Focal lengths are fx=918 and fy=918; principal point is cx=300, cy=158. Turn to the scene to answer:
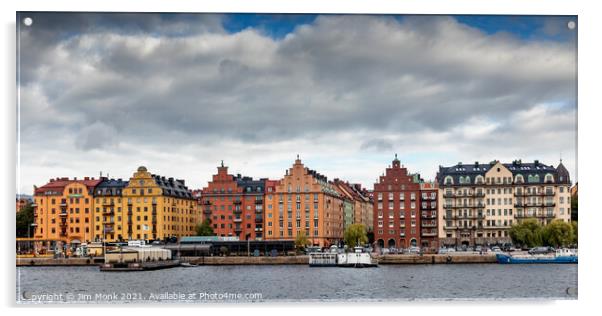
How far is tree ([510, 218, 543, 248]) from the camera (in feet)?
149

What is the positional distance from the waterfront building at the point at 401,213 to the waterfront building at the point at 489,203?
3.97ft

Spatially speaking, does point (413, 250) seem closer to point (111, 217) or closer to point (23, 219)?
point (111, 217)

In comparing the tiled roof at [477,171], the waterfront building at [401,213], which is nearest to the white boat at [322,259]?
the waterfront building at [401,213]

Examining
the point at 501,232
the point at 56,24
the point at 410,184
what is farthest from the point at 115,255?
the point at 56,24

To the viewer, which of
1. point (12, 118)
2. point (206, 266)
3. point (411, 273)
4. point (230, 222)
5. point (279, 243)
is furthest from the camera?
point (230, 222)

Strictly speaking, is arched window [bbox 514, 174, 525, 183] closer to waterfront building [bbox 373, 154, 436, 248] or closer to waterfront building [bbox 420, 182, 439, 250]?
waterfront building [bbox 373, 154, 436, 248]

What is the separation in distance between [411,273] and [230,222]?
20.4 m

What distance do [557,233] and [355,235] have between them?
1179 centimetres

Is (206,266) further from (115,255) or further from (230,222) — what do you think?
(230,222)

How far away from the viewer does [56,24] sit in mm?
18578

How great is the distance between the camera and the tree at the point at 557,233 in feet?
134

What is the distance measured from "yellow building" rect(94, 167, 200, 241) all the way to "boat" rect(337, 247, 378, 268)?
998cm

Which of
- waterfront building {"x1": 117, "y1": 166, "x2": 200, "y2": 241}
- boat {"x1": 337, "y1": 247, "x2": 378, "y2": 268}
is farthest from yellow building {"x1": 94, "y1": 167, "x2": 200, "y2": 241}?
boat {"x1": 337, "y1": 247, "x2": 378, "y2": 268}

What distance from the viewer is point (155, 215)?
52938 millimetres
